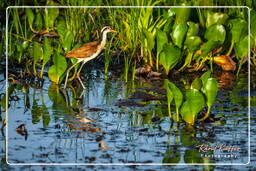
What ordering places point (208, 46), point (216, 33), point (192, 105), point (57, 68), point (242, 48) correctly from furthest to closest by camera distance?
point (242, 48)
point (216, 33)
point (208, 46)
point (57, 68)
point (192, 105)

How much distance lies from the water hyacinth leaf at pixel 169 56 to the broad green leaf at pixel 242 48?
86cm

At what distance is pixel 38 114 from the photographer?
753 centimetres

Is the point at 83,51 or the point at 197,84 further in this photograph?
the point at 83,51

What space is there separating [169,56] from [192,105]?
2.41 meters

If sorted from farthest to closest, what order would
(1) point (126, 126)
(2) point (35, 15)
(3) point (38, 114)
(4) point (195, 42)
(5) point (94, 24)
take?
(2) point (35, 15)
(5) point (94, 24)
(4) point (195, 42)
(3) point (38, 114)
(1) point (126, 126)

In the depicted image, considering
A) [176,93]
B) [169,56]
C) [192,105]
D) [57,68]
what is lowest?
[192,105]

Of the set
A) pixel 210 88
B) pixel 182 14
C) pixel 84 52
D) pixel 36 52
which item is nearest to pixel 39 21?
pixel 36 52

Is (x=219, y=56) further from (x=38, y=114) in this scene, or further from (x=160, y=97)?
(x=38, y=114)

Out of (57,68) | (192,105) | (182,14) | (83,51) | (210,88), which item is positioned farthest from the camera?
(182,14)

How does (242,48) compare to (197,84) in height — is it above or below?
above

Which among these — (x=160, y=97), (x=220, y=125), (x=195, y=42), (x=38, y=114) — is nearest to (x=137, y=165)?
(x=220, y=125)

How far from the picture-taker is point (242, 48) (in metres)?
9.58

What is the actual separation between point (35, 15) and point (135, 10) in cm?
287

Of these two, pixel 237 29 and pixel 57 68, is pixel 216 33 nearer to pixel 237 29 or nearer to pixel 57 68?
pixel 237 29
